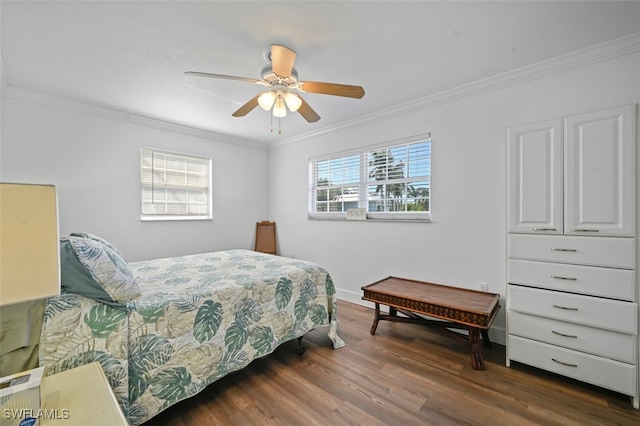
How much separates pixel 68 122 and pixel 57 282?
130 inches

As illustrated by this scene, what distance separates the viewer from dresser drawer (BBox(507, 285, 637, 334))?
1750 mm

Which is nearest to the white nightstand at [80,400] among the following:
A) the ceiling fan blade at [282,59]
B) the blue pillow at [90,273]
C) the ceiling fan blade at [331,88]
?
the blue pillow at [90,273]

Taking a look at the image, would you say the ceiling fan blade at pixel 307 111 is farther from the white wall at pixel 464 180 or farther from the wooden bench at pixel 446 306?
the wooden bench at pixel 446 306

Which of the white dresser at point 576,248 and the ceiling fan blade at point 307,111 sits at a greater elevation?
the ceiling fan blade at point 307,111

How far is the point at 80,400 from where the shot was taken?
966 mm

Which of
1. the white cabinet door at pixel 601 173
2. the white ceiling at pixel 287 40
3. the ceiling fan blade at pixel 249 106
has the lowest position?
the white cabinet door at pixel 601 173

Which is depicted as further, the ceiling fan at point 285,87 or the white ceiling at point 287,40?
the ceiling fan at point 285,87

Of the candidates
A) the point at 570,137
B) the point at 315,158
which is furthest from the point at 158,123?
the point at 570,137

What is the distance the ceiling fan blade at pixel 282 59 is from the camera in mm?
1768

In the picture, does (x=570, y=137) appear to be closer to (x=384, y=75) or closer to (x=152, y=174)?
(x=384, y=75)

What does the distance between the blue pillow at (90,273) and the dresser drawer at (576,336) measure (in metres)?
2.71

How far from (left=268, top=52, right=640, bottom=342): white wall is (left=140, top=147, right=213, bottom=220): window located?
206 centimetres

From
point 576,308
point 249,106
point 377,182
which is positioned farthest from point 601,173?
point 249,106

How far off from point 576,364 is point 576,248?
2.63 feet
